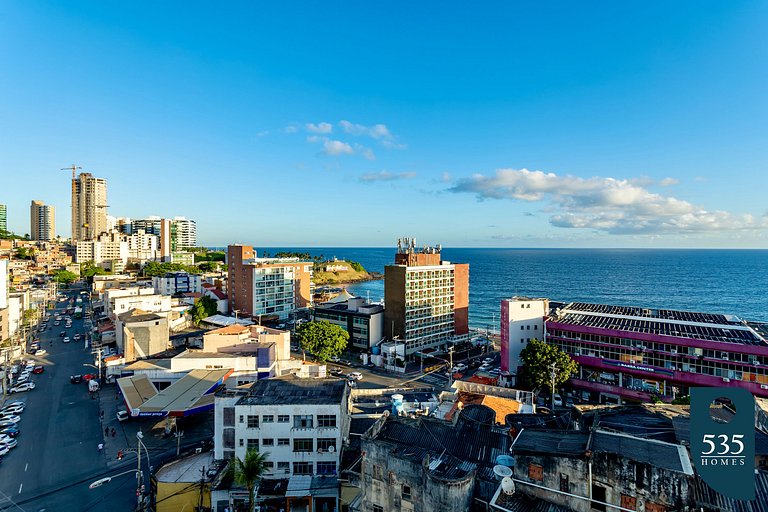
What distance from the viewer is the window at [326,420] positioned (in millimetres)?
33656

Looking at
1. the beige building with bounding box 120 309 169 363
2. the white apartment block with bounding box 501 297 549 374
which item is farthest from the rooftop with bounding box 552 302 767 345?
the beige building with bounding box 120 309 169 363

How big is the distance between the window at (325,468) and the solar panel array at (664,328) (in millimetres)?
42278

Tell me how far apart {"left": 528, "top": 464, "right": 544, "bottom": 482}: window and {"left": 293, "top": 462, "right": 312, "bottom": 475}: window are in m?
20.8

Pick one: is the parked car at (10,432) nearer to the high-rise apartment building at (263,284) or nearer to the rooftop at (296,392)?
the rooftop at (296,392)

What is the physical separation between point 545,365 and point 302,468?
35.3 meters

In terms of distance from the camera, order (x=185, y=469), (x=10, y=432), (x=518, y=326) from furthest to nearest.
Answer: (x=518, y=326), (x=10, y=432), (x=185, y=469)

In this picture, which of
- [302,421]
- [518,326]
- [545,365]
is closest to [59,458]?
[302,421]

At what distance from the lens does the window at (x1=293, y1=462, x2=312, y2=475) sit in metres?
33.7

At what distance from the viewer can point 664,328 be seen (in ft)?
182

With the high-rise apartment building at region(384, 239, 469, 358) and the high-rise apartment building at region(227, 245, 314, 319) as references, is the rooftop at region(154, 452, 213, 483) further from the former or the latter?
the high-rise apartment building at region(227, 245, 314, 319)

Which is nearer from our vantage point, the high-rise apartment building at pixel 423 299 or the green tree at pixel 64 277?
the high-rise apartment building at pixel 423 299

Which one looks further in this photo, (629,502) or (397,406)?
(397,406)

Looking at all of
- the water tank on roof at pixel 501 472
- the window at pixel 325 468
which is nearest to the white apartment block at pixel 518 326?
the window at pixel 325 468

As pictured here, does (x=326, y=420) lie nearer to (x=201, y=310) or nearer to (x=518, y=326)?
(x=518, y=326)
